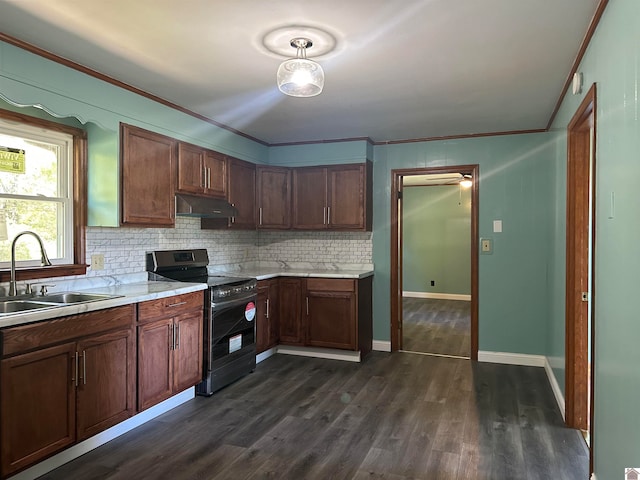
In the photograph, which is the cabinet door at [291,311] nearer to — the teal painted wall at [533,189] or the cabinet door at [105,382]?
the teal painted wall at [533,189]

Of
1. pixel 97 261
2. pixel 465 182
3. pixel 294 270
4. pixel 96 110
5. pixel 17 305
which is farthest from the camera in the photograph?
pixel 465 182

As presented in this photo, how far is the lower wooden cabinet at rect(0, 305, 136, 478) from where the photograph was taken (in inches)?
84.9

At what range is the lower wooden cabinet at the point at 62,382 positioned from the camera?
7.07 ft

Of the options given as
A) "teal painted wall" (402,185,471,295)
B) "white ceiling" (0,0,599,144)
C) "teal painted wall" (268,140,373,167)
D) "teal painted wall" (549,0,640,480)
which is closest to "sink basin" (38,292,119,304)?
"white ceiling" (0,0,599,144)

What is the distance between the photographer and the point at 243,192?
15.4 feet

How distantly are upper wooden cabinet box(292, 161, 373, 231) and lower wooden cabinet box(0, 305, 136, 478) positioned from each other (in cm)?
250

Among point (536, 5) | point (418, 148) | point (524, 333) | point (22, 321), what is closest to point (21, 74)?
point (22, 321)

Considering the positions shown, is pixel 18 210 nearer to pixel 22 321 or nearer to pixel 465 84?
pixel 22 321

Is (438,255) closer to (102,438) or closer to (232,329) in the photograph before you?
(232,329)

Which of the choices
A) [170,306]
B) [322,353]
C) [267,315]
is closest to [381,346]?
[322,353]

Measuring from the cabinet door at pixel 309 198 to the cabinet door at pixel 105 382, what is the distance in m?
2.52

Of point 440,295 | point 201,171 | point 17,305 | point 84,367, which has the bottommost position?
point 440,295

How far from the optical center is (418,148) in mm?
4867

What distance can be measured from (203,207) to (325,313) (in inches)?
65.1
